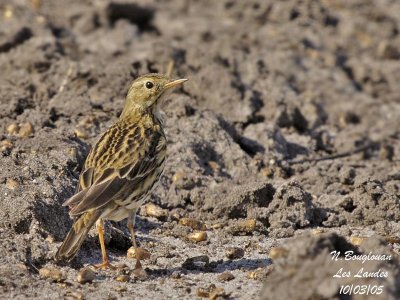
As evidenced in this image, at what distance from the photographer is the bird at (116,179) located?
759cm

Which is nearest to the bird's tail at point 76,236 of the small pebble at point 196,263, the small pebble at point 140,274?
the small pebble at point 140,274

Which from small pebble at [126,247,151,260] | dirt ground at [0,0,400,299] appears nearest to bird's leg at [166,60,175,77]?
dirt ground at [0,0,400,299]

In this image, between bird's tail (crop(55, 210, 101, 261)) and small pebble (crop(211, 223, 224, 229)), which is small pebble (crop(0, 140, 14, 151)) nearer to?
bird's tail (crop(55, 210, 101, 261))

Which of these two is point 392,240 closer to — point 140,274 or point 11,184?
point 140,274

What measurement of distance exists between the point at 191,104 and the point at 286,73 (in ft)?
8.45

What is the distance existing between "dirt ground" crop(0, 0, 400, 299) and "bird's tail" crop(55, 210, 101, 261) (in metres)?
0.21

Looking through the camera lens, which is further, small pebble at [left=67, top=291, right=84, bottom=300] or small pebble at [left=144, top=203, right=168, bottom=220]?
small pebble at [left=144, top=203, right=168, bottom=220]

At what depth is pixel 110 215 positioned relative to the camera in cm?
801

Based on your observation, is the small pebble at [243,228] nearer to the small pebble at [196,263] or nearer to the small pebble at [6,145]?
the small pebble at [196,263]

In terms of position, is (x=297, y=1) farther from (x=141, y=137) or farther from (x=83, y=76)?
(x=141, y=137)

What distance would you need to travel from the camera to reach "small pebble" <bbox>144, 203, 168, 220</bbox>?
9.28 m

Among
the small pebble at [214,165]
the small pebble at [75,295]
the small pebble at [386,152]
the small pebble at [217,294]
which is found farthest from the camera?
the small pebble at [386,152]

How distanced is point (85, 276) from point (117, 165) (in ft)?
3.70

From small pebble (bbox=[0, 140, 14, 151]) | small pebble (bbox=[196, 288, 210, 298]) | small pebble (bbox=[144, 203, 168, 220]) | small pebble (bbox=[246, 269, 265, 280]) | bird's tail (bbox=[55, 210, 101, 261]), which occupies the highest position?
bird's tail (bbox=[55, 210, 101, 261])
